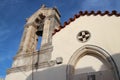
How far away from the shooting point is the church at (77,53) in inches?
314

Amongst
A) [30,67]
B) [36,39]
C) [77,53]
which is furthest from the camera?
[36,39]

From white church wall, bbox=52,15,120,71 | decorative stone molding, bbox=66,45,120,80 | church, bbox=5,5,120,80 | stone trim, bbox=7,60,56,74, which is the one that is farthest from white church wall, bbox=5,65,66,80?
white church wall, bbox=52,15,120,71

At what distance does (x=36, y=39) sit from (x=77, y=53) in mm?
3776

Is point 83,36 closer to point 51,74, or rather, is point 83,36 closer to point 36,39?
point 51,74

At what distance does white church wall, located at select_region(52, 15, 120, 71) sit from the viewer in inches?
319

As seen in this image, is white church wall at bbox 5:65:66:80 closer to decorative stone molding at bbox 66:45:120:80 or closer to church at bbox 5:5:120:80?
church at bbox 5:5:120:80

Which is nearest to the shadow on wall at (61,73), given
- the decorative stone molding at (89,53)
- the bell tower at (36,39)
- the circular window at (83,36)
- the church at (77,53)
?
the church at (77,53)

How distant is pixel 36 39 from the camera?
11.7 meters

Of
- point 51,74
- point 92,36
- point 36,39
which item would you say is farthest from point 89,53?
point 36,39

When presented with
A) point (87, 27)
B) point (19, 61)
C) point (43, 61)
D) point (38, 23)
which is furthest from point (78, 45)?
point (38, 23)

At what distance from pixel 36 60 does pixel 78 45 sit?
6.86 ft

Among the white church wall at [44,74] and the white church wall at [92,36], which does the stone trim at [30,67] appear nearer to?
the white church wall at [44,74]

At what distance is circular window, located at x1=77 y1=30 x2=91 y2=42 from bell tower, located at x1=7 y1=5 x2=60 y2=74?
1384mm

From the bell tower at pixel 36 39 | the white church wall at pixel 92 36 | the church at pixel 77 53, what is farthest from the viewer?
the bell tower at pixel 36 39
